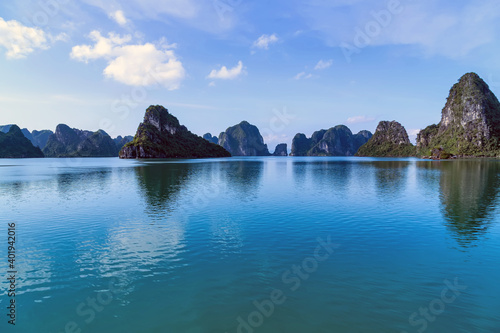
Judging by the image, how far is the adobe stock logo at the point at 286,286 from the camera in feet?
42.9

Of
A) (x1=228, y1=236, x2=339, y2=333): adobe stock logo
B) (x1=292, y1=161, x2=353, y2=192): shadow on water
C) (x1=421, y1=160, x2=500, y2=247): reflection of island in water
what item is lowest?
(x1=228, y1=236, x2=339, y2=333): adobe stock logo

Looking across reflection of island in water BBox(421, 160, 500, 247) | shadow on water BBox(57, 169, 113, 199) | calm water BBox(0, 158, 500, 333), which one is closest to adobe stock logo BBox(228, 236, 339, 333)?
calm water BBox(0, 158, 500, 333)

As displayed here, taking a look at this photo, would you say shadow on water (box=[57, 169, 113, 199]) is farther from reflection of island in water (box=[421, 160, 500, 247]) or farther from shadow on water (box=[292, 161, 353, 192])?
reflection of island in water (box=[421, 160, 500, 247])

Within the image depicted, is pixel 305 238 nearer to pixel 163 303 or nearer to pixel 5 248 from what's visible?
pixel 163 303

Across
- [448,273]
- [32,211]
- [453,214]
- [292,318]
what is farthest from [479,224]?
[32,211]

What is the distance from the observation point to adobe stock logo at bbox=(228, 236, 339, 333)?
13088mm

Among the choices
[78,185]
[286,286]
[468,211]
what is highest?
[78,185]

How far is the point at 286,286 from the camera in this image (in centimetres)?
1647

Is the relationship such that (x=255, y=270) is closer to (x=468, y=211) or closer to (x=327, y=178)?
(x=468, y=211)

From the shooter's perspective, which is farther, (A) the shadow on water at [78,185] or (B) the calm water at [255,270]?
(A) the shadow on water at [78,185]

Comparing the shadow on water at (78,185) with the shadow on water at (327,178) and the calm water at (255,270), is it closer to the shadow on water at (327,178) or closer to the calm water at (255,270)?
the calm water at (255,270)

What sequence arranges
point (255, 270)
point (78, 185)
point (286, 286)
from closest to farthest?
A: 1. point (286, 286)
2. point (255, 270)
3. point (78, 185)

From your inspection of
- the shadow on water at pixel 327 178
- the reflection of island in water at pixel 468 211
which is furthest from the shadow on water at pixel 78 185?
the reflection of island in water at pixel 468 211

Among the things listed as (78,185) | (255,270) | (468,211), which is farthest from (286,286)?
(78,185)
